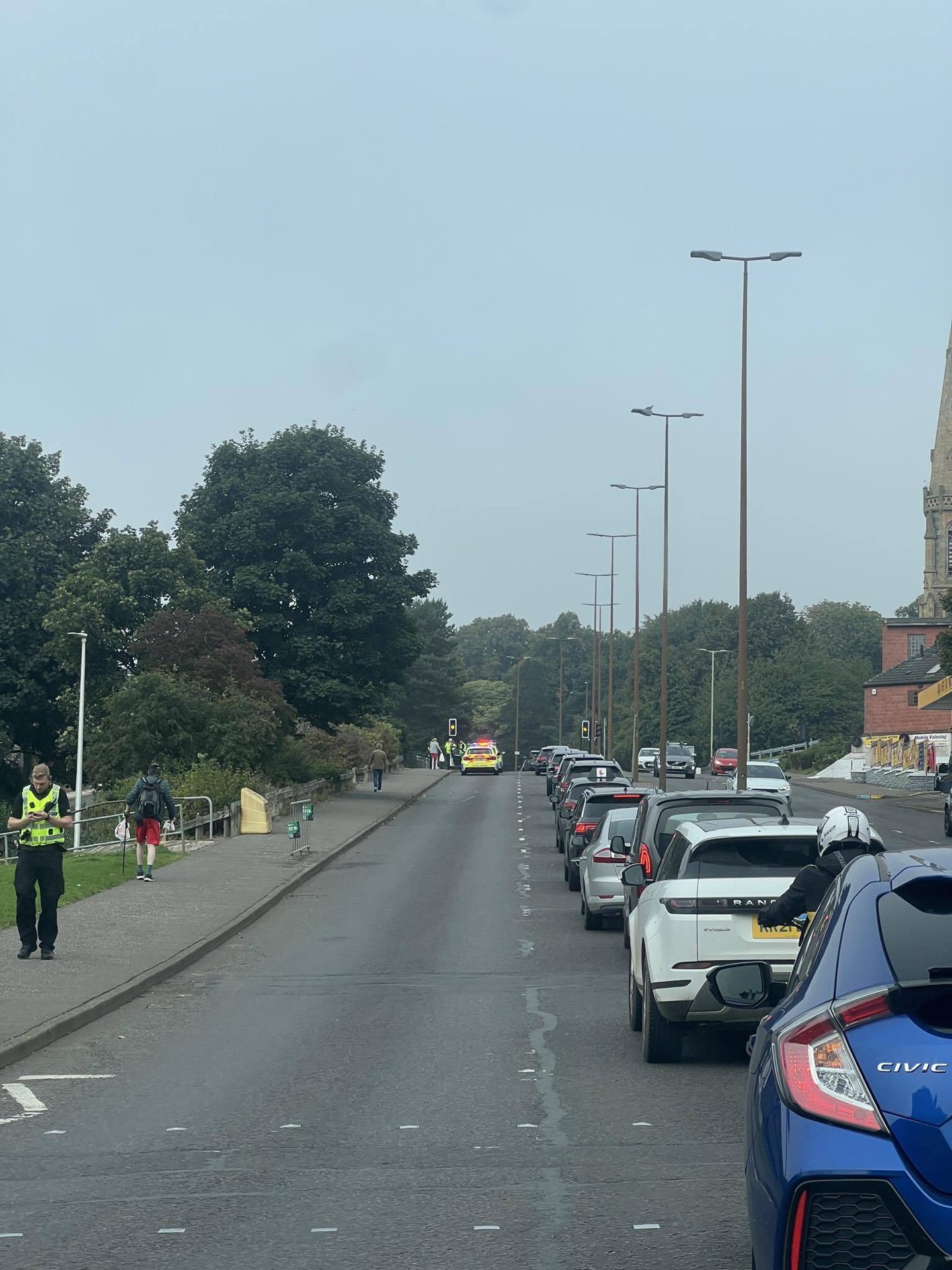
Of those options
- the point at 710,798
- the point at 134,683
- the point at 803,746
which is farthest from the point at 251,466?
the point at 803,746

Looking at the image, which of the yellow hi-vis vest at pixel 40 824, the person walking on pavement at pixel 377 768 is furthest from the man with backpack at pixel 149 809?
the person walking on pavement at pixel 377 768

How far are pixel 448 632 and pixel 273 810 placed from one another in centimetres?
10172

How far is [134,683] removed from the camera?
126 feet

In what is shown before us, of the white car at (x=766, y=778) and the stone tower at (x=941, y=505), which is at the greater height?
the stone tower at (x=941, y=505)

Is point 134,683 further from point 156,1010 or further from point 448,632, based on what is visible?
point 448,632

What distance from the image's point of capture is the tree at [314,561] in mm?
51312

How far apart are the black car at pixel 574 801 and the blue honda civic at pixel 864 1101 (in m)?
19.6

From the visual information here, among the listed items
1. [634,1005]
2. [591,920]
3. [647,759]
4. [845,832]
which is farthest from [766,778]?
[845,832]

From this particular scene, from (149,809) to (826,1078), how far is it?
21.5 meters

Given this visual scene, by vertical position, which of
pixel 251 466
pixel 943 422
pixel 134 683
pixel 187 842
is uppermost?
pixel 943 422

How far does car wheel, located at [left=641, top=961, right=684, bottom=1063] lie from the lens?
414 inches

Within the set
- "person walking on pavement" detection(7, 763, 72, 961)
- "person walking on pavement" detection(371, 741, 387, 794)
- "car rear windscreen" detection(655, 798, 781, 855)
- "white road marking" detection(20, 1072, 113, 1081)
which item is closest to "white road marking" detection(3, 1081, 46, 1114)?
"white road marking" detection(20, 1072, 113, 1081)

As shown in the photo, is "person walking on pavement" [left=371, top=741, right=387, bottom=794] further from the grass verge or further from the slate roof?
the slate roof

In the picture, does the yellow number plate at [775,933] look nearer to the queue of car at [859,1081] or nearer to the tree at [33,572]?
the queue of car at [859,1081]
